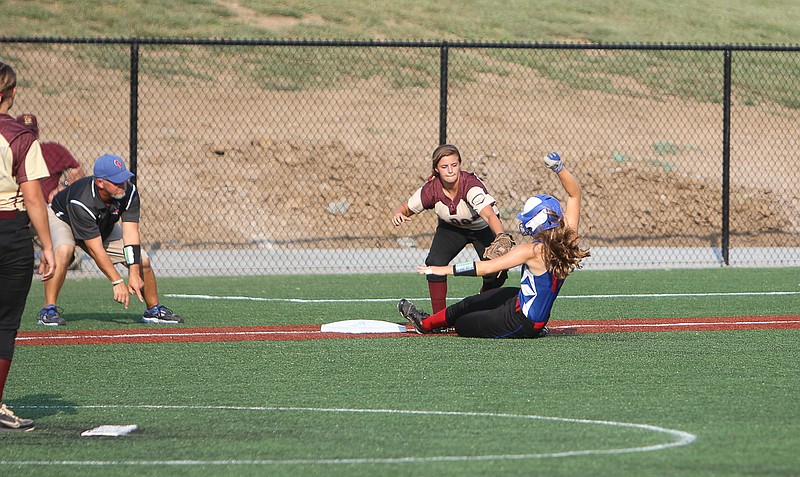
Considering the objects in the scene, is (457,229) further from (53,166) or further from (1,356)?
(1,356)

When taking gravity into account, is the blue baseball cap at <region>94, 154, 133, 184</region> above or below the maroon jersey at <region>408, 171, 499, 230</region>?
above

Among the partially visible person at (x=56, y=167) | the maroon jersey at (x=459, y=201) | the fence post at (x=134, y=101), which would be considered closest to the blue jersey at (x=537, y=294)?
the maroon jersey at (x=459, y=201)

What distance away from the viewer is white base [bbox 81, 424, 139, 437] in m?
6.36

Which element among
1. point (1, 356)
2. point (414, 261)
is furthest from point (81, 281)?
point (1, 356)

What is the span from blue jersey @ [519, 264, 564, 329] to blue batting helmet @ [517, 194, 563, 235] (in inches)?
12.3

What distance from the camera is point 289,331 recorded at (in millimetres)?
10578

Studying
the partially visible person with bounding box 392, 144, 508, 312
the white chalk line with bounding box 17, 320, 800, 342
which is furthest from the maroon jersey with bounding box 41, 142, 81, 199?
the partially visible person with bounding box 392, 144, 508, 312

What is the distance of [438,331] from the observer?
A: 1043 centimetres

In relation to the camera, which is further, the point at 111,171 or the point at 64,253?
the point at 64,253

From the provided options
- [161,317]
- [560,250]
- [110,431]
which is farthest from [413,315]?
[110,431]

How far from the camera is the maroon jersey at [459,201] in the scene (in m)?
10.2

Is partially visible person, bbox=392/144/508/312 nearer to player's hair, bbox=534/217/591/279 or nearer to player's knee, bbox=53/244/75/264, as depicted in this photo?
player's hair, bbox=534/217/591/279

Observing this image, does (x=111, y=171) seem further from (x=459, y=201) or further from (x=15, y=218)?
(x=15, y=218)

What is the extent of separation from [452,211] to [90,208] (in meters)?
3.20
